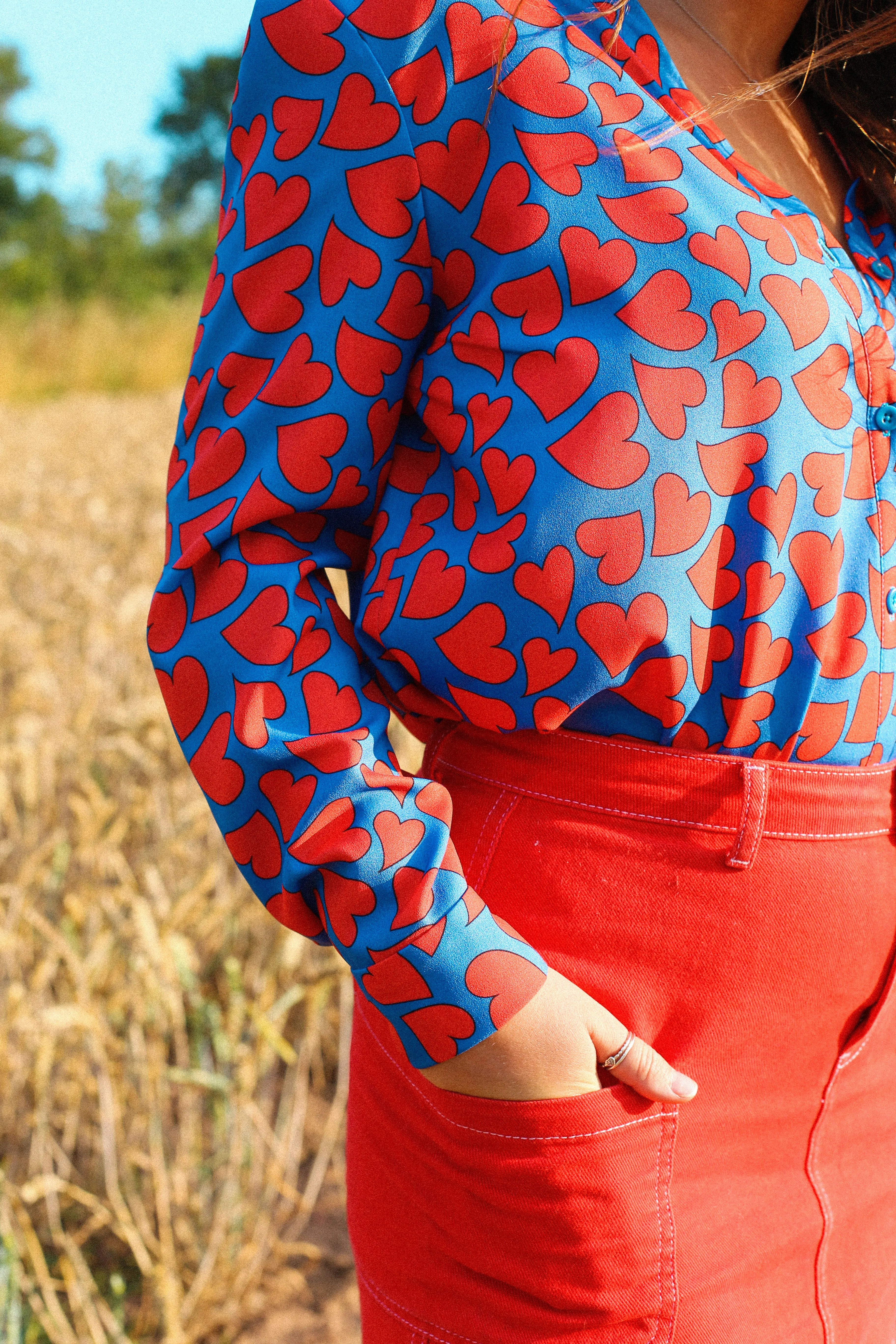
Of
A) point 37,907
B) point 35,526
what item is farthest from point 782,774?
point 35,526

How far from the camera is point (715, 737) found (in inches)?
33.1

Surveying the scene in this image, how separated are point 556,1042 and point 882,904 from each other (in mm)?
294

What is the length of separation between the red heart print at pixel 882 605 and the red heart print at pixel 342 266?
434mm

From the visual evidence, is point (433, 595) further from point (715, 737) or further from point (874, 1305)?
point (874, 1305)

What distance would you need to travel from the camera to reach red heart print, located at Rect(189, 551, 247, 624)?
2.73 ft

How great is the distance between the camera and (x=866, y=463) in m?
0.86

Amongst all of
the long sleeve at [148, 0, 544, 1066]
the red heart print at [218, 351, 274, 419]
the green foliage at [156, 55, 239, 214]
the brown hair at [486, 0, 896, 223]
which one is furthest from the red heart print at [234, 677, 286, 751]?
the green foliage at [156, 55, 239, 214]

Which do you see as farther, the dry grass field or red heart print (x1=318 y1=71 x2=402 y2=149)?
the dry grass field

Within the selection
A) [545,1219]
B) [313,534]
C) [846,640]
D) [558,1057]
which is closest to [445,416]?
[313,534]

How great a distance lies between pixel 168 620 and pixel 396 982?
33 centimetres

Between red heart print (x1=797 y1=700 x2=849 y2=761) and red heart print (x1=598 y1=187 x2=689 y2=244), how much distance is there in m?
0.36

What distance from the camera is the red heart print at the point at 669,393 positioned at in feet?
2.55

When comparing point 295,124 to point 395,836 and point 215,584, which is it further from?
point 395,836

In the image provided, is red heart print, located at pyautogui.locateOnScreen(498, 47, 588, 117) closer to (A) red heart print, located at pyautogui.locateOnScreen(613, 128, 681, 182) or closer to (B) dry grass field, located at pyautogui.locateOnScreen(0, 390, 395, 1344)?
(A) red heart print, located at pyautogui.locateOnScreen(613, 128, 681, 182)
